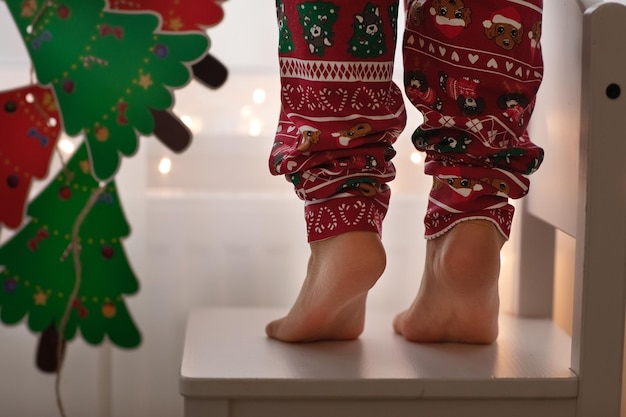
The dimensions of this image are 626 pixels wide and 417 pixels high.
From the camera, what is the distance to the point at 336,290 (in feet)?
3.36

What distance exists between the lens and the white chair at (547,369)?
989 millimetres

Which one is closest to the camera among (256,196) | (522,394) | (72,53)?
(522,394)

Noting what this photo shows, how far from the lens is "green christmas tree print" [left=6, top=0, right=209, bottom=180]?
1.31 meters

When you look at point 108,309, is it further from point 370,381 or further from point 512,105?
point 512,105

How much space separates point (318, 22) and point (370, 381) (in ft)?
1.31

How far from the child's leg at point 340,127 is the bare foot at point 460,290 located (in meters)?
0.08

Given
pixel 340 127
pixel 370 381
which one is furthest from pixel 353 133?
pixel 370 381

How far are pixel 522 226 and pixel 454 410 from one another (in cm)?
46

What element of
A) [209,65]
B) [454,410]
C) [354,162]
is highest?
[209,65]

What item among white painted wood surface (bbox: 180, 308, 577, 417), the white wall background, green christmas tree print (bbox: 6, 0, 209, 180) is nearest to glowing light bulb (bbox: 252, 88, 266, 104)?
the white wall background

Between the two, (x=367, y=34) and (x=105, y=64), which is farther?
(x=105, y=64)

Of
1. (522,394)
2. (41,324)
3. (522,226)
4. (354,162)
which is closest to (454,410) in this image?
(522,394)

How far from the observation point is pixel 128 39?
51.9 inches

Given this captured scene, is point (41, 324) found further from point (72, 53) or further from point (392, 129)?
point (392, 129)
